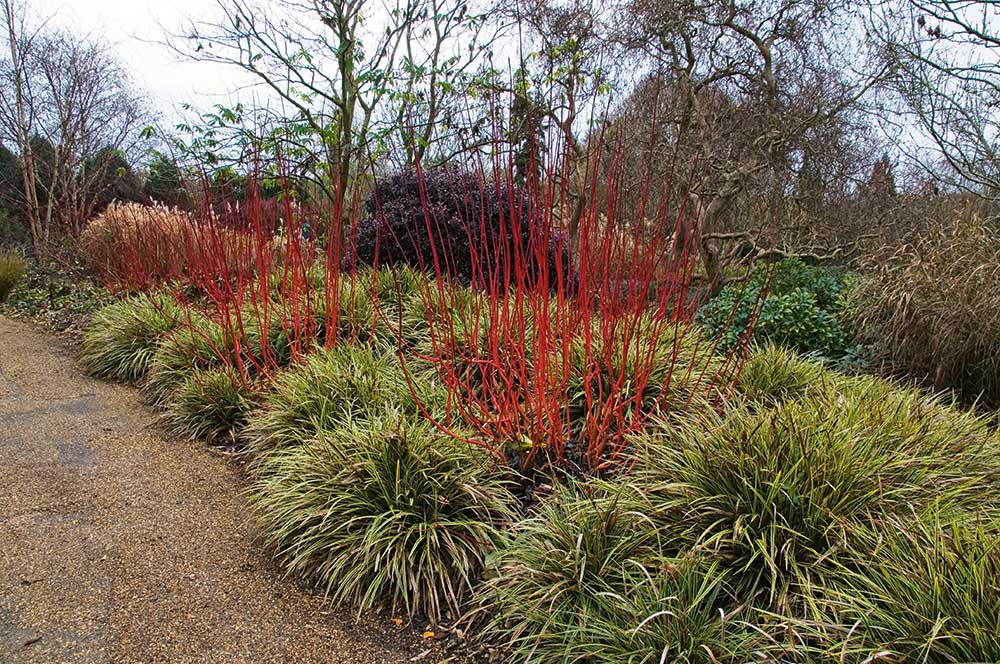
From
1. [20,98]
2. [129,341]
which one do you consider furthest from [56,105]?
[129,341]

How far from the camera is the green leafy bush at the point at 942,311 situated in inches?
148

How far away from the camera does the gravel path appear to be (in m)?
1.76

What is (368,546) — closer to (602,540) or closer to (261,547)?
(261,547)

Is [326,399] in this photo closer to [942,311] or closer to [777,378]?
[777,378]

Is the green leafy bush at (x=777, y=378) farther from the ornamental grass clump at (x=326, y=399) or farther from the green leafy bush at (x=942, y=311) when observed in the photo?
the ornamental grass clump at (x=326, y=399)

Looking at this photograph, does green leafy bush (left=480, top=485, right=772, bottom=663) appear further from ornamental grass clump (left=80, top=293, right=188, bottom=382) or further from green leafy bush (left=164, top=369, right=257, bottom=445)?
ornamental grass clump (left=80, top=293, right=188, bottom=382)

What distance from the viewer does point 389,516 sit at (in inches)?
85.4

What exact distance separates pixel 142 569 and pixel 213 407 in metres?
1.49

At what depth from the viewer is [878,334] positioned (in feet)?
14.4

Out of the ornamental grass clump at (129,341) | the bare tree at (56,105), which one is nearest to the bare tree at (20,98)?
the bare tree at (56,105)

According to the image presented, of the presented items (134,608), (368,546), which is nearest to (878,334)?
(368,546)

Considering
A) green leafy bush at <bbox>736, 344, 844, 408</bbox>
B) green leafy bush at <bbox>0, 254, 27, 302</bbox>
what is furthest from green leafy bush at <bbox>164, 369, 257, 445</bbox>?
green leafy bush at <bbox>0, 254, 27, 302</bbox>

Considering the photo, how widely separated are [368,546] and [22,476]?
74.6 inches

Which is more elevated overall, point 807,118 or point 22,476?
point 807,118
